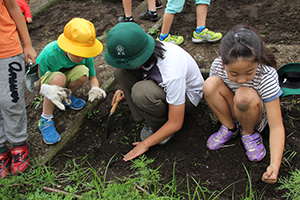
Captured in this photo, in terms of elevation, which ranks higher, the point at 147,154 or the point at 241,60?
the point at 241,60

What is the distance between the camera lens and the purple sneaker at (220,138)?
1918mm

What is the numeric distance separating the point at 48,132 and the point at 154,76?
1.02 m

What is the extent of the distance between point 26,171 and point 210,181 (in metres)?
1.35

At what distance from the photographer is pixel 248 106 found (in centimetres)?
165

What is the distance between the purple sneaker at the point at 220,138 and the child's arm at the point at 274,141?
0.37m

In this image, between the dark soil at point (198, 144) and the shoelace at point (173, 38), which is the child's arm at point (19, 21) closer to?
the dark soil at point (198, 144)

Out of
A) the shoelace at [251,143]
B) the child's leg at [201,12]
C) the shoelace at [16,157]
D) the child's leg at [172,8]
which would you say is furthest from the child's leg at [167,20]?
the shoelace at [16,157]

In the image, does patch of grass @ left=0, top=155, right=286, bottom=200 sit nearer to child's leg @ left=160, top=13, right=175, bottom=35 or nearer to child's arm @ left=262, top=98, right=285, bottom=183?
child's arm @ left=262, top=98, right=285, bottom=183

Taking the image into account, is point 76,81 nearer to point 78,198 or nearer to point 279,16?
point 78,198

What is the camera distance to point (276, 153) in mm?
1533

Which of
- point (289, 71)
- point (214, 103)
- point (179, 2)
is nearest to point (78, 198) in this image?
point (214, 103)

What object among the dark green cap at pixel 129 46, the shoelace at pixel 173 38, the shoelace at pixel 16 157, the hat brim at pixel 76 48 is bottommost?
the shoelace at pixel 16 157

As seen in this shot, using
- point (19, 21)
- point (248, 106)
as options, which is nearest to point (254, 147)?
point (248, 106)

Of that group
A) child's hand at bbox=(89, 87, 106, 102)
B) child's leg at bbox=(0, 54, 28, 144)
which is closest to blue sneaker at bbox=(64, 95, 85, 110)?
child's hand at bbox=(89, 87, 106, 102)
